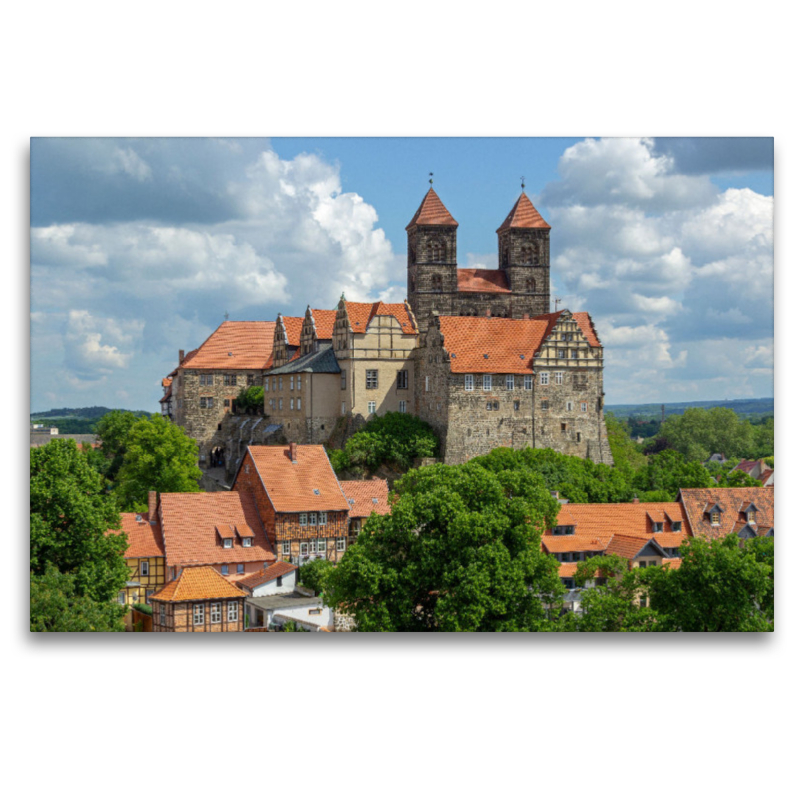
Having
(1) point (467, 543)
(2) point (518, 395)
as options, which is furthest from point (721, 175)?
(2) point (518, 395)

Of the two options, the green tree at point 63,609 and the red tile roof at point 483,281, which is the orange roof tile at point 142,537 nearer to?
the green tree at point 63,609

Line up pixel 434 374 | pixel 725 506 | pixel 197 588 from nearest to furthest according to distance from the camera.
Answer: pixel 197 588, pixel 725 506, pixel 434 374

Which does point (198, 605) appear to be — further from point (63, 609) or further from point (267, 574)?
point (267, 574)

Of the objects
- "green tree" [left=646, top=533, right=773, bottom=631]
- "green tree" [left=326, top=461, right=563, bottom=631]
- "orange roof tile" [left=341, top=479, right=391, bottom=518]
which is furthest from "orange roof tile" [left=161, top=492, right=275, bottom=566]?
"green tree" [left=646, top=533, right=773, bottom=631]

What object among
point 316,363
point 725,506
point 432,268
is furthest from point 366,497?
point 432,268

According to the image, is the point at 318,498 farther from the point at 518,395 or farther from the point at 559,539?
the point at 518,395

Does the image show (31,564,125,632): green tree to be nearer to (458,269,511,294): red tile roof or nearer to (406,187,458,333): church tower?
(406,187,458,333): church tower

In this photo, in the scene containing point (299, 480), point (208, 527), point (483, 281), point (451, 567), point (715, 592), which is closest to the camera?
point (451, 567)
